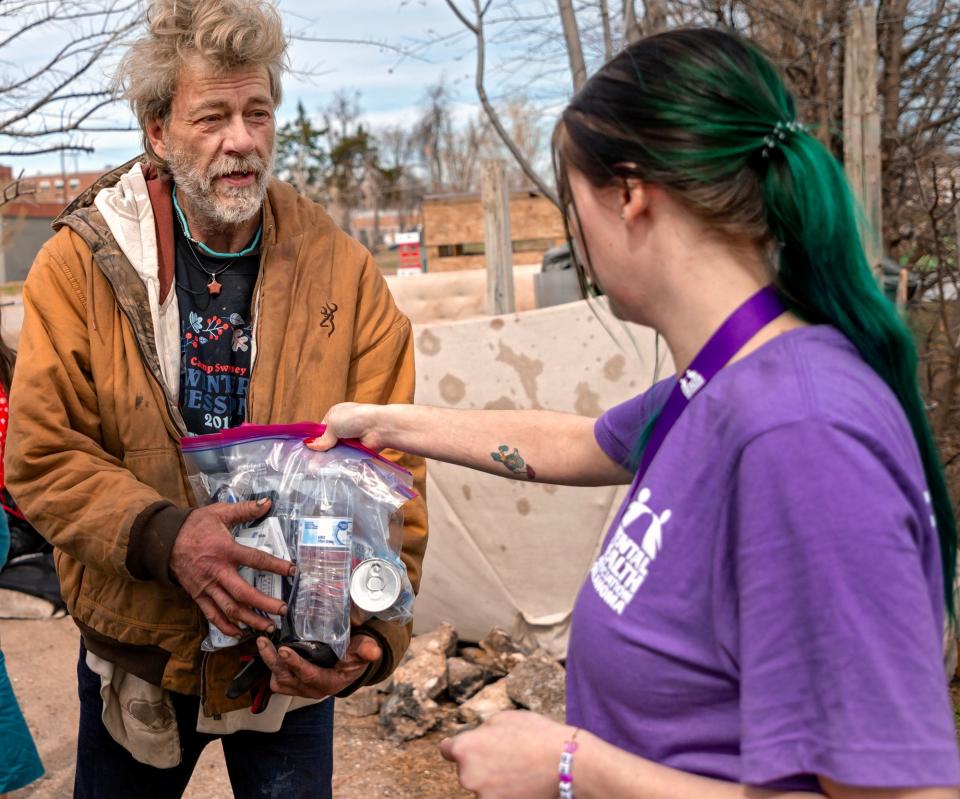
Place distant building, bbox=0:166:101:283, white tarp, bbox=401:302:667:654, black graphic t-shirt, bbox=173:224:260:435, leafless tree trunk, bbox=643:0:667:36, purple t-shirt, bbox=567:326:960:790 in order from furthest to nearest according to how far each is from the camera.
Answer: distant building, bbox=0:166:101:283, leafless tree trunk, bbox=643:0:667:36, white tarp, bbox=401:302:667:654, black graphic t-shirt, bbox=173:224:260:435, purple t-shirt, bbox=567:326:960:790

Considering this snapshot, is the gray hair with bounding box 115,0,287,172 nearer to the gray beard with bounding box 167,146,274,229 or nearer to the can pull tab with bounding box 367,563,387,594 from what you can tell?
the gray beard with bounding box 167,146,274,229

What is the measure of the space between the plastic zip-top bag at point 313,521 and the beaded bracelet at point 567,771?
91cm

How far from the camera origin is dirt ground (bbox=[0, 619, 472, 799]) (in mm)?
4273

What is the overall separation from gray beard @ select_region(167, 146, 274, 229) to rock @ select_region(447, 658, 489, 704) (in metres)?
3.04

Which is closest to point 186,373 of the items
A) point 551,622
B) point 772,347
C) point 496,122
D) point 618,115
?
point 618,115

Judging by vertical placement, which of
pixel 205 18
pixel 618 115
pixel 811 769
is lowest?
Result: pixel 811 769

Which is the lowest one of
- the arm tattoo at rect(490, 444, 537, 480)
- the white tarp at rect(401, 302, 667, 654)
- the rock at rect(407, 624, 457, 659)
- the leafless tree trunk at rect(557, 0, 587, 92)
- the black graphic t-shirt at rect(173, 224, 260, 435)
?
the rock at rect(407, 624, 457, 659)

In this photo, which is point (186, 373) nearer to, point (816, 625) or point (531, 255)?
point (816, 625)

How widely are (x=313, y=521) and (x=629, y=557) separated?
37.3 inches

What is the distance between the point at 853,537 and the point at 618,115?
2.07ft

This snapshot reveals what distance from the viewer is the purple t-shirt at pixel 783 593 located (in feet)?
3.45

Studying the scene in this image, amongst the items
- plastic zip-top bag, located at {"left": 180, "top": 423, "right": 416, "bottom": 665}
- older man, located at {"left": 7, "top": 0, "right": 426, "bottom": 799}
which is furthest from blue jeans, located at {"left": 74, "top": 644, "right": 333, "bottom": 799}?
plastic zip-top bag, located at {"left": 180, "top": 423, "right": 416, "bottom": 665}

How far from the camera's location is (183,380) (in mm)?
2438

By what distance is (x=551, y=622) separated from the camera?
17.5ft
